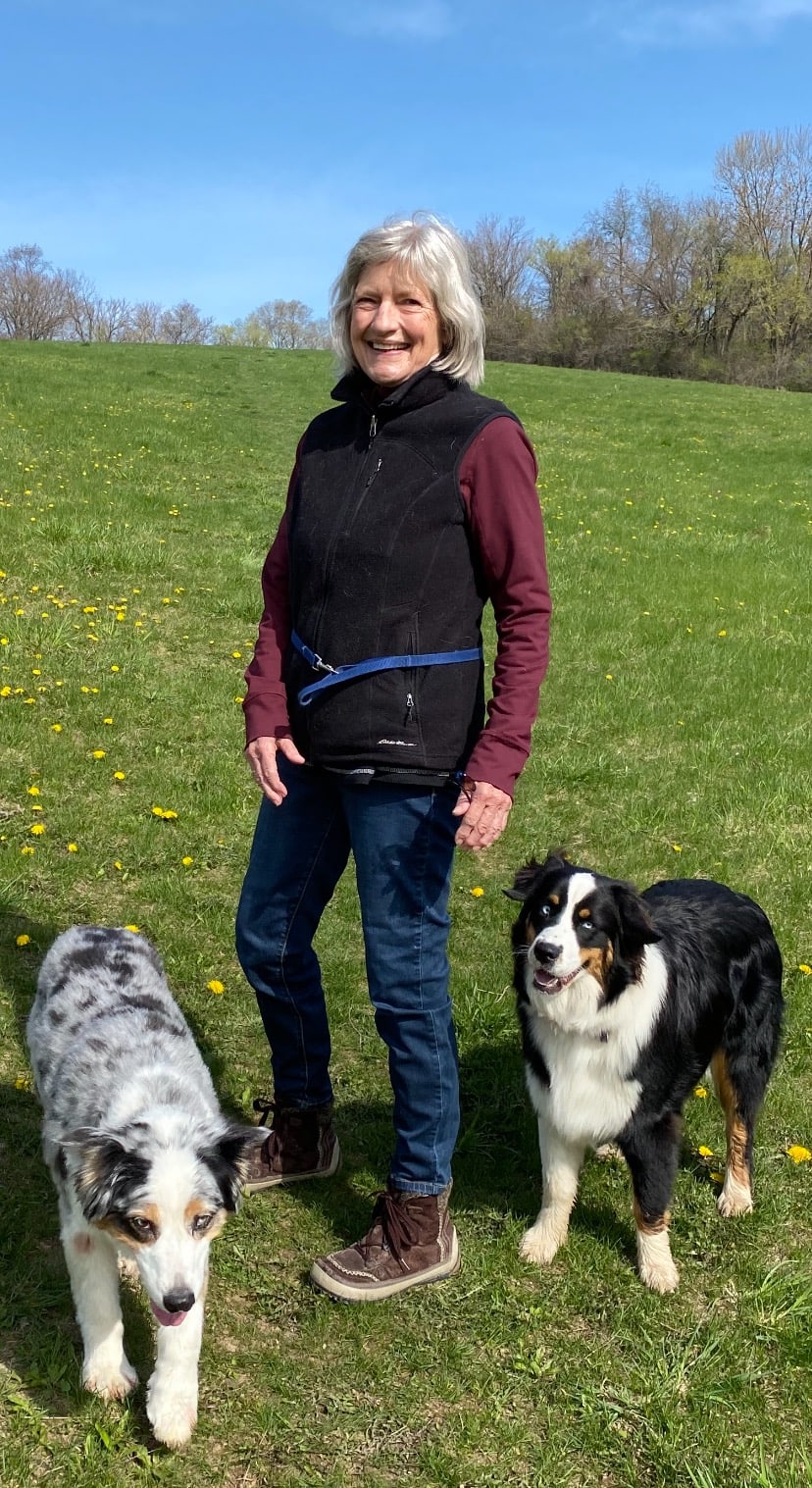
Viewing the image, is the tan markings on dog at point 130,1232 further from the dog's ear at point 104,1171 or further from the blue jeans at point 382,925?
the blue jeans at point 382,925

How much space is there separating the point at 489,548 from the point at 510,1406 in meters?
2.43

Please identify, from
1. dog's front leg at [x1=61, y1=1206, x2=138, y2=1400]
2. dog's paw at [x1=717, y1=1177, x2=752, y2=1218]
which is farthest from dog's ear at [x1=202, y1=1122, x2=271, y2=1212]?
dog's paw at [x1=717, y1=1177, x2=752, y2=1218]

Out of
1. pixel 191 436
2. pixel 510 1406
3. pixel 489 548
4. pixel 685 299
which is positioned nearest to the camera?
pixel 489 548

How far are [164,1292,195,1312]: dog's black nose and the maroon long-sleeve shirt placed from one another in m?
1.43

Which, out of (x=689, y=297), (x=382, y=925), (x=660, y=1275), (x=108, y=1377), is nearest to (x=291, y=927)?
(x=382, y=925)

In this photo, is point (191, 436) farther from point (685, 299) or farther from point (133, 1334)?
point (685, 299)

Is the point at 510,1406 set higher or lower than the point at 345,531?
lower

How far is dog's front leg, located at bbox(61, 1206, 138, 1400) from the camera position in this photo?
2818 millimetres

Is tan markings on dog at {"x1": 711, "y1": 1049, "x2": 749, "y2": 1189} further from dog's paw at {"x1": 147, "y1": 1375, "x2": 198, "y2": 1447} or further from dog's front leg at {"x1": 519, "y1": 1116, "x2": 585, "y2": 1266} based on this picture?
dog's paw at {"x1": 147, "y1": 1375, "x2": 198, "y2": 1447}

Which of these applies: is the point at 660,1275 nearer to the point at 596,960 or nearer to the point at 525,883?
the point at 596,960

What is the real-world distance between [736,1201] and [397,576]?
2605 millimetres

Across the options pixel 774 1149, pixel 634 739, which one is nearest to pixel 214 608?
pixel 634 739

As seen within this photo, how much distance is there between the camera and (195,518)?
12656 millimetres

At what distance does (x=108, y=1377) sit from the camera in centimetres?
291
